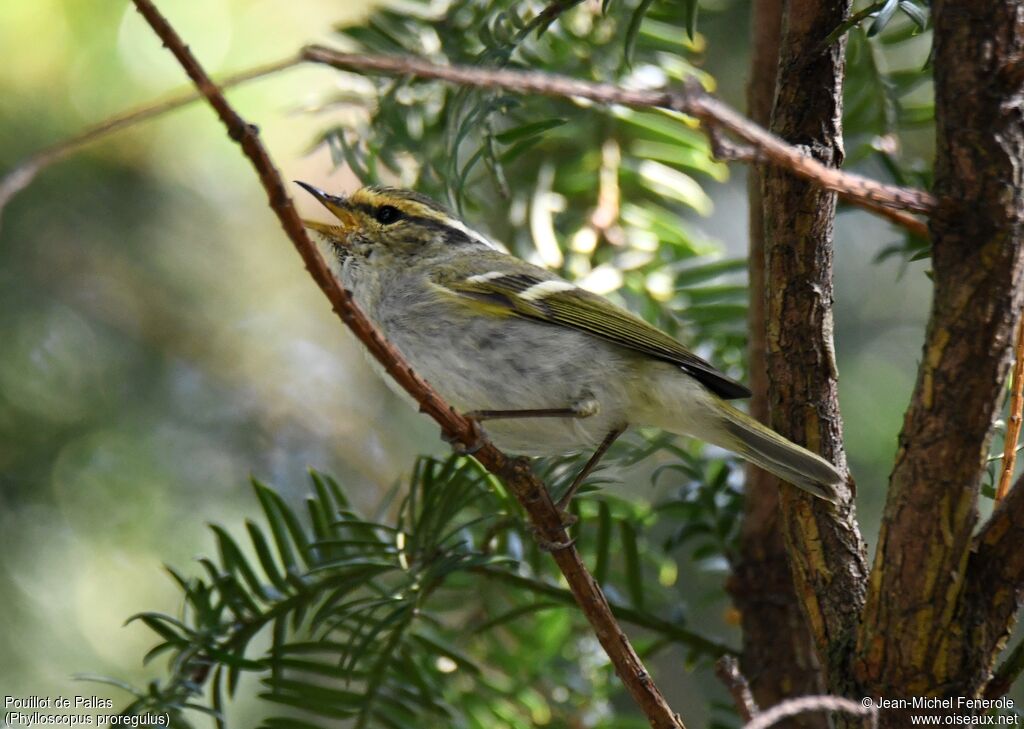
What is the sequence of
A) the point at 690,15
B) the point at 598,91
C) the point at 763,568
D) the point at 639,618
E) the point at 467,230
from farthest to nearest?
1. the point at 467,230
2. the point at 763,568
3. the point at 639,618
4. the point at 690,15
5. the point at 598,91

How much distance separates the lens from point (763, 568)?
2.04 m

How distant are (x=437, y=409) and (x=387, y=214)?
1362mm

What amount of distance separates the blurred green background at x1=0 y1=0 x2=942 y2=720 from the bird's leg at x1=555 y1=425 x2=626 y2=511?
0.94 m

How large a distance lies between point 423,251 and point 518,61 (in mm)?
638

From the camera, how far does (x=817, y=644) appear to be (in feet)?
4.67

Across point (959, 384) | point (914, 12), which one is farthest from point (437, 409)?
point (914, 12)

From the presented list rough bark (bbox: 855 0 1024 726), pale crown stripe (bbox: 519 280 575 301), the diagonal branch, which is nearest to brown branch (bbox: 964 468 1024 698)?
rough bark (bbox: 855 0 1024 726)

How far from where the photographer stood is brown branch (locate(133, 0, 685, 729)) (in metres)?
1.02

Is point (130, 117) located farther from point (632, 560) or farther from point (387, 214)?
point (387, 214)

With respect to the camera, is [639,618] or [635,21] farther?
[639,618]

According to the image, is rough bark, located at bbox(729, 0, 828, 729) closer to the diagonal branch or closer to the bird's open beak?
the diagonal branch

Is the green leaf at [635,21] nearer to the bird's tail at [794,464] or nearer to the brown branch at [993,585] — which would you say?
the bird's tail at [794,464]

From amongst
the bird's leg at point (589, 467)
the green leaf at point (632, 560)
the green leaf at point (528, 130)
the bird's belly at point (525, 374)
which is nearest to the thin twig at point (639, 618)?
the green leaf at point (632, 560)

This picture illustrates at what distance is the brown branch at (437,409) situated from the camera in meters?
1.02
